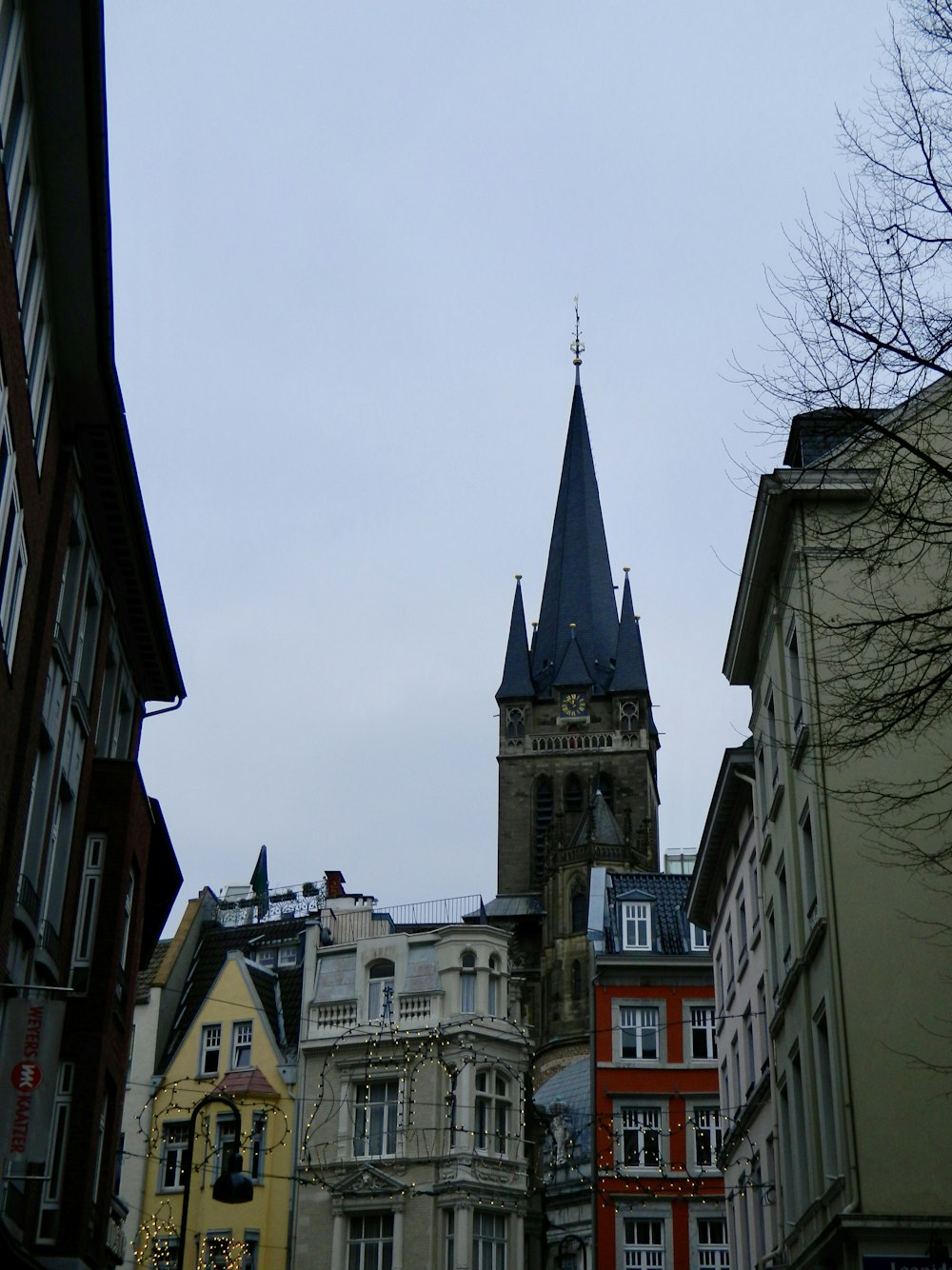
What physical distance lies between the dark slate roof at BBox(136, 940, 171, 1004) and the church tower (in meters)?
49.1

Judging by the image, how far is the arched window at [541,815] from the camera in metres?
115

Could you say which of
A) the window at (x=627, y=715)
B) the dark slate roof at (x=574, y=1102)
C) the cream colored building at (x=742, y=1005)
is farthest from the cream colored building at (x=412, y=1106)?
the window at (x=627, y=715)

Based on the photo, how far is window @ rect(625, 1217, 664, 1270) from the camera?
43.7m

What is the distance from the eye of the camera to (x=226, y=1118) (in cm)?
4434

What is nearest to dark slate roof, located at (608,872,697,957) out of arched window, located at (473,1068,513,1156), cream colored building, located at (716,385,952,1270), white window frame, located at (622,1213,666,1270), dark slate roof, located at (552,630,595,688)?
arched window, located at (473,1068,513,1156)

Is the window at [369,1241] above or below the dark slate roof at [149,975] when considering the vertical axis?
below

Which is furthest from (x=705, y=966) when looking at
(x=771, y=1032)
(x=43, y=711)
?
(x=43, y=711)

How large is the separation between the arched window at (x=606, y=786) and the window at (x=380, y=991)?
71439 millimetres

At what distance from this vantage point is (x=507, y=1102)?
44.5 meters

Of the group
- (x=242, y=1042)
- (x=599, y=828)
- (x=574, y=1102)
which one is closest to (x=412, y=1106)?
(x=242, y=1042)

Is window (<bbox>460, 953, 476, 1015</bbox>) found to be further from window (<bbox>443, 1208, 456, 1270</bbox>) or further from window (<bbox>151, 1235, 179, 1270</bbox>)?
window (<bbox>151, 1235, 179, 1270</bbox>)

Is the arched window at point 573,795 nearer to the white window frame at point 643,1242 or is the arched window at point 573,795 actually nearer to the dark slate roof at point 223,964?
the dark slate roof at point 223,964

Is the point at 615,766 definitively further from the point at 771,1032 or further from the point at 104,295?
the point at 104,295

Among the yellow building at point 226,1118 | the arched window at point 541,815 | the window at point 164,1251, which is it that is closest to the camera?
the window at point 164,1251
